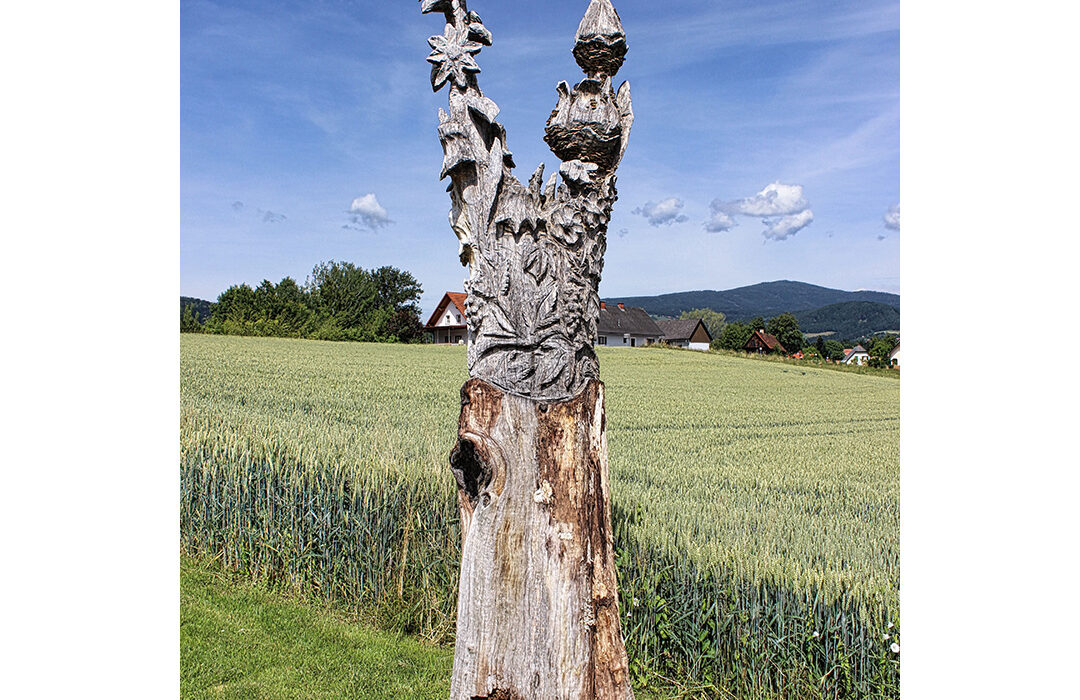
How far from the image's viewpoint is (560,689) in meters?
2.06

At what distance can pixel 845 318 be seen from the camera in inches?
2908

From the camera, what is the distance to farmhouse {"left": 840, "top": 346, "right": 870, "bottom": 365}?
31.4m

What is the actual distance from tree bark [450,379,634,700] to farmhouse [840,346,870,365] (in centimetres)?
3193

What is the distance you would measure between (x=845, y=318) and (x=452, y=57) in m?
78.9

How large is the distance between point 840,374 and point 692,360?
577 cm

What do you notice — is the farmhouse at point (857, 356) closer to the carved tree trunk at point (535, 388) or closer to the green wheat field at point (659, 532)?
the green wheat field at point (659, 532)

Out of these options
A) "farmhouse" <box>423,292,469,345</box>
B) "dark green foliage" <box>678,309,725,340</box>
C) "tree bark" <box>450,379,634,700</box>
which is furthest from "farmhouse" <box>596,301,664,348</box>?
"tree bark" <box>450,379,634,700</box>

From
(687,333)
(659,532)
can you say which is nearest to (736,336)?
(687,333)

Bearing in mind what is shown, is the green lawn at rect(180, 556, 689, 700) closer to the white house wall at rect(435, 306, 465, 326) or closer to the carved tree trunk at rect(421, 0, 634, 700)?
the carved tree trunk at rect(421, 0, 634, 700)

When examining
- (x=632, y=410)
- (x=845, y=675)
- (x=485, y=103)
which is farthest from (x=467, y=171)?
(x=632, y=410)

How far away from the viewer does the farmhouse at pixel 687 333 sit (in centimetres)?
5650

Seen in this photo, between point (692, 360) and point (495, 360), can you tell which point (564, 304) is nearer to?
point (495, 360)

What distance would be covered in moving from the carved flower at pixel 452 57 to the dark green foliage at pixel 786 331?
5120 centimetres

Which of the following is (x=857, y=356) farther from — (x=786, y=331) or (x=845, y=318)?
(x=845, y=318)
